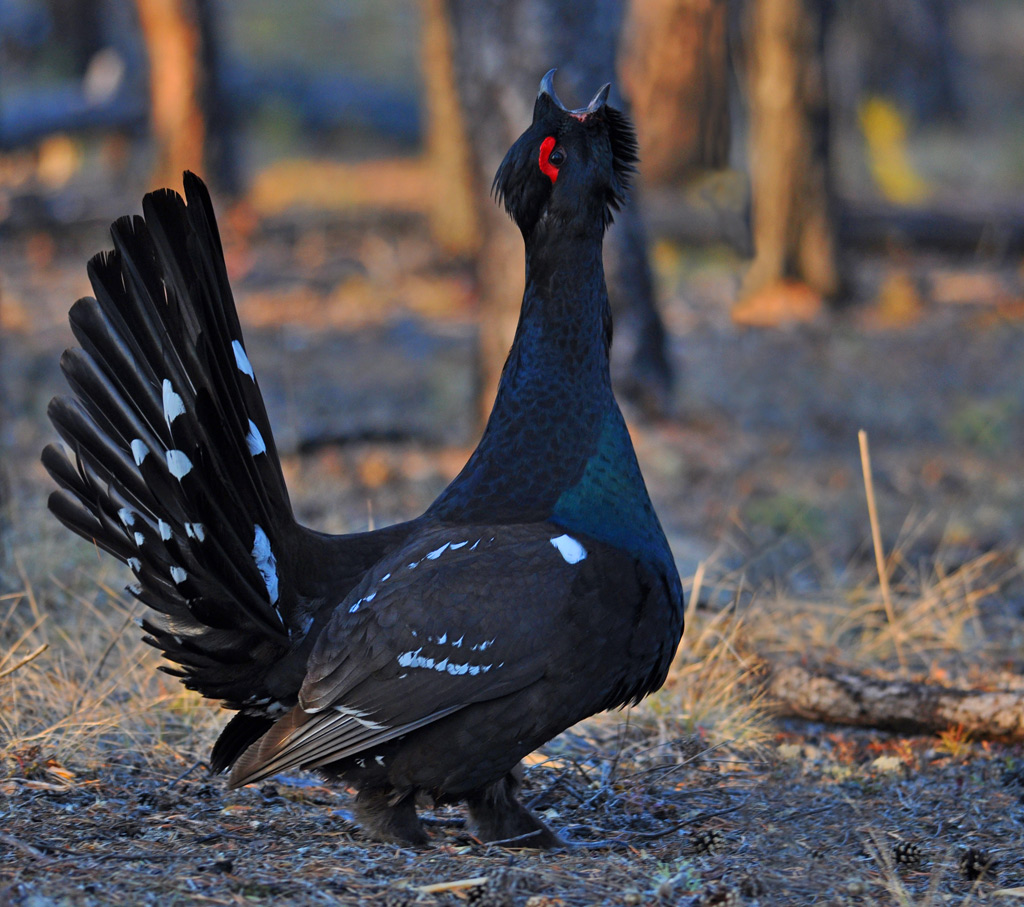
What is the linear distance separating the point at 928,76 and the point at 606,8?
2212 centimetres

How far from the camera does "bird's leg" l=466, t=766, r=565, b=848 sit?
12.9ft

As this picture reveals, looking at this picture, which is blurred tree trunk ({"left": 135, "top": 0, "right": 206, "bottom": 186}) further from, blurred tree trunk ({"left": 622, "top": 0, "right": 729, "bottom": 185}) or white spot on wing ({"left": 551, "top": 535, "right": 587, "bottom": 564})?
white spot on wing ({"left": 551, "top": 535, "right": 587, "bottom": 564})

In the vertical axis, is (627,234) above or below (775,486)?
above

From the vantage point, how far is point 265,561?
3838 millimetres

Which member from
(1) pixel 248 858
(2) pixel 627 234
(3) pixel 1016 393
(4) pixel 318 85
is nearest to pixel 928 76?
(4) pixel 318 85

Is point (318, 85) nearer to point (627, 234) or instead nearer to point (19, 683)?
point (627, 234)

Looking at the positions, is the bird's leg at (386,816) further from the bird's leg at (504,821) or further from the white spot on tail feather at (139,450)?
the white spot on tail feather at (139,450)

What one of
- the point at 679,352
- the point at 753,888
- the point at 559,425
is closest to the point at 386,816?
the point at 753,888

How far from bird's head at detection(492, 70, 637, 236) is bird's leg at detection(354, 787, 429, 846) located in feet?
6.30

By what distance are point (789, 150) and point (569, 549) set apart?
951 centimetres

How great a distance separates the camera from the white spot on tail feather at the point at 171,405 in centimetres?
→ 366

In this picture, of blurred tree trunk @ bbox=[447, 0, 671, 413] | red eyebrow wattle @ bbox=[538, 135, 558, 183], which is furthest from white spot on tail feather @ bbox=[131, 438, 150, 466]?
blurred tree trunk @ bbox=[447, 0, 671, 413]

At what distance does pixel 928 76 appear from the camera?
90.2 feet

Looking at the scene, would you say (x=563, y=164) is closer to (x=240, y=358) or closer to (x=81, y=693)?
(x=240, y=358)
